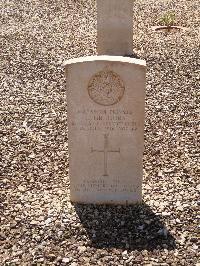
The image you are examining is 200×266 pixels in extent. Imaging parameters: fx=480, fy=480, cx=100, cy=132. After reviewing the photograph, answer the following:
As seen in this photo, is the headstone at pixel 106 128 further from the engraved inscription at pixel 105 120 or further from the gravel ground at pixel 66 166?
the gravel ground at pixel 66 166

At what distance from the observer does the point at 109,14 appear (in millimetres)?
9469

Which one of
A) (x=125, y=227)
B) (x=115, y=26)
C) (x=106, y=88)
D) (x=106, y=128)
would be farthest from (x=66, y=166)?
(x=115, y=26)

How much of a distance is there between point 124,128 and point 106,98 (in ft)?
1.22

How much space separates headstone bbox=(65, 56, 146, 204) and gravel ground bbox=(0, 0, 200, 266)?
222 millimetres

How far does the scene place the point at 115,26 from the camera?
9.62 metres

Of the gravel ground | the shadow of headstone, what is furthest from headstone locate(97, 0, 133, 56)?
the shadow of headstone

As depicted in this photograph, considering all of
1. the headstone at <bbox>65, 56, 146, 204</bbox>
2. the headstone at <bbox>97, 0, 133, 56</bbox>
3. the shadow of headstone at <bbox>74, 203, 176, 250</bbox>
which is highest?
the headstone at <bbox>97, 0, 133, 56</bbox>

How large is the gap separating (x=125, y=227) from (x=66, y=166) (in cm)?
147

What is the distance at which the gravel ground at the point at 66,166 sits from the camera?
14.6 feet

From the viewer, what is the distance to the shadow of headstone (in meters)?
4.50

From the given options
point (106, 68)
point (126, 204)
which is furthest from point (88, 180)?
point (106, 68)

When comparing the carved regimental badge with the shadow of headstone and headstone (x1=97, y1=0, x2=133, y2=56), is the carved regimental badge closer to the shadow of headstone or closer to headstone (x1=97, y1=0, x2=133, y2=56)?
the shadow of headstone

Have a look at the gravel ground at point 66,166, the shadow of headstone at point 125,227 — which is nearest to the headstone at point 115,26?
the gravel ground at point 66,166

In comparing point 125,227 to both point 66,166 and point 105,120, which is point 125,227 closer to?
point 105,120
